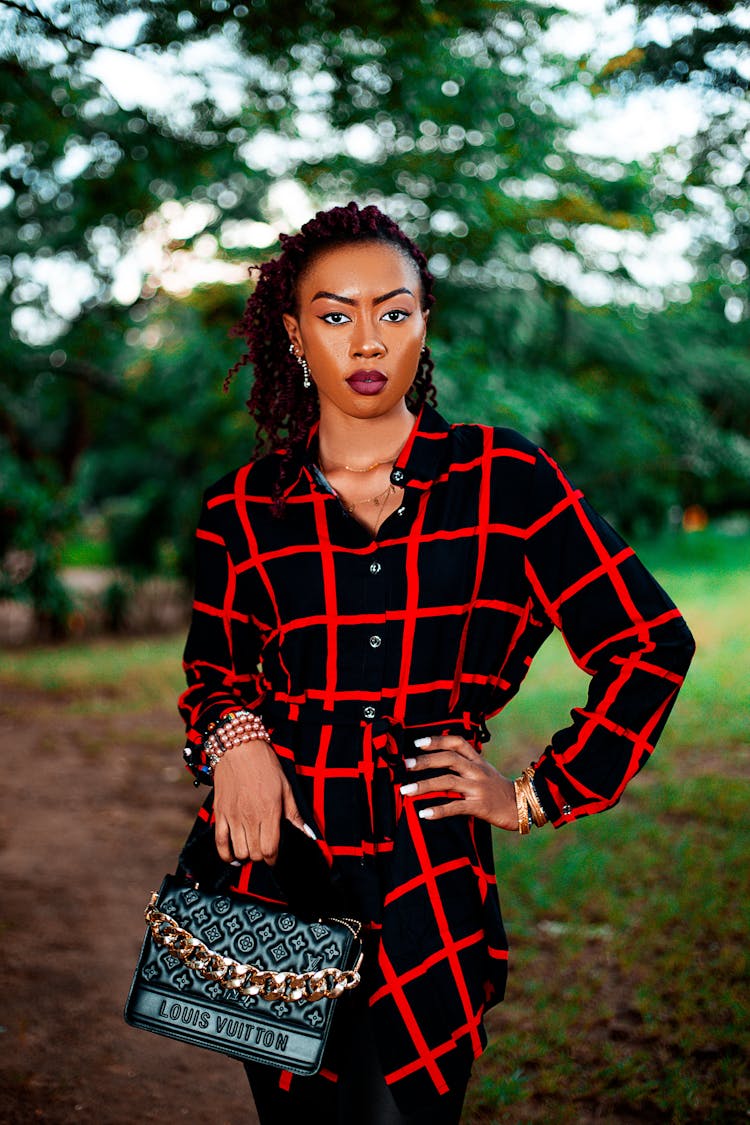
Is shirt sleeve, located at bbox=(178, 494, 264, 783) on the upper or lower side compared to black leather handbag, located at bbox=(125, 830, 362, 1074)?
upper

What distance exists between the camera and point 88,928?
4961mm

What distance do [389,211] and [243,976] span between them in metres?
7.37

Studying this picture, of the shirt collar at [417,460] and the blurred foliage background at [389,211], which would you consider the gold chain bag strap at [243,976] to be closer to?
the shirt collar at [417,460]

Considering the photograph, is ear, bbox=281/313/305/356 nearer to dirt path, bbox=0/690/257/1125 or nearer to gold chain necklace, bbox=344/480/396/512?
gold chain necklace, bbox=344/480/396/512

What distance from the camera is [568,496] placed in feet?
6.46

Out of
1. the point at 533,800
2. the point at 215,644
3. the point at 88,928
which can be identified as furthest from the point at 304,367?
the point at 88,928

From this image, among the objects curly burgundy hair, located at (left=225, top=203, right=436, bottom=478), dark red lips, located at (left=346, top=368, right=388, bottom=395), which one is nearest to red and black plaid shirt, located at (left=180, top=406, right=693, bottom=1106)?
dark red lips, located at (left=346, top=368, right=388, bottom=395)

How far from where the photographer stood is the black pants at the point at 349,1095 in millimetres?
1880

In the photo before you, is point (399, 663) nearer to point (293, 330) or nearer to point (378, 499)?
point (378, 499)

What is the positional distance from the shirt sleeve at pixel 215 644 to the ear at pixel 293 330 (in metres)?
0.37

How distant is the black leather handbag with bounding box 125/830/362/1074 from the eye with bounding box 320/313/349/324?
112 centimetres

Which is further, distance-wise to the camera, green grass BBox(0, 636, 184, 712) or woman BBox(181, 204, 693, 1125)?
green grass BBox(0, 636, 184, 712)

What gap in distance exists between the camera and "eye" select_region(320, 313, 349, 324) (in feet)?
6.70

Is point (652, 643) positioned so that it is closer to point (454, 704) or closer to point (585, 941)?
point (454, 704)
